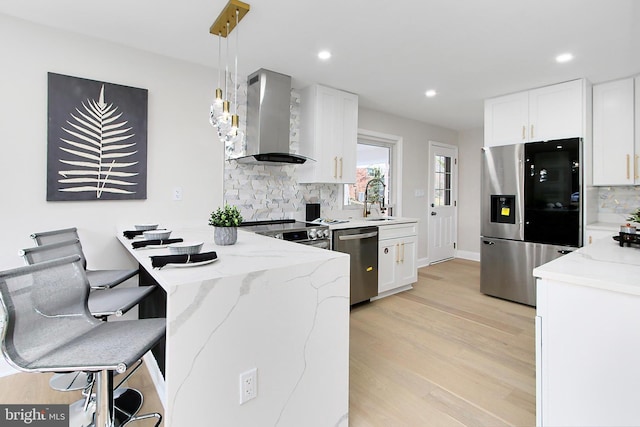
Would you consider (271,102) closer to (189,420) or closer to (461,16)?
(461,16)

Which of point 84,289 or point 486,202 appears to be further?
point 486,202

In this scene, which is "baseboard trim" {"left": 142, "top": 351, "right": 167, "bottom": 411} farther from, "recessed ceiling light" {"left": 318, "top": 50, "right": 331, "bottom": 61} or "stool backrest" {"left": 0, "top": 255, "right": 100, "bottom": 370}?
"recessed ceiling light" {"left": 318, "top": 50, "right": 331, "bottom": 61}

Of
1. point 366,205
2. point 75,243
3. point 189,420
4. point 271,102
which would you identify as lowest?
point 189,420

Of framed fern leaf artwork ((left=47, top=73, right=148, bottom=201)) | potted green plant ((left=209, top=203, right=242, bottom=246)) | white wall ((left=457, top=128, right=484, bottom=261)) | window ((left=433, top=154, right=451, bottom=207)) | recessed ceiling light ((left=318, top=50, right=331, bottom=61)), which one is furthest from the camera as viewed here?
white wall ((left=457, top=128, right=484, bottom=261))

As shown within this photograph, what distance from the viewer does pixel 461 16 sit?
2.16 m

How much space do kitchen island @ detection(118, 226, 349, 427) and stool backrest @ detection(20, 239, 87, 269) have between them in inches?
17.0

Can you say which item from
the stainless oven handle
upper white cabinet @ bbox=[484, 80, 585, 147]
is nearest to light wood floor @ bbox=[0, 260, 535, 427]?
the stainless oven handle

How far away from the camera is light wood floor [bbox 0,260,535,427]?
5.73 ft

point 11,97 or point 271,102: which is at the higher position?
point 271,102

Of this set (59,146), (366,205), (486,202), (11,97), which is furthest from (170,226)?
(486,202)

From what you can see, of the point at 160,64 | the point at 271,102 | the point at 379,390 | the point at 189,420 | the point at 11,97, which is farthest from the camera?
the point at 271,102

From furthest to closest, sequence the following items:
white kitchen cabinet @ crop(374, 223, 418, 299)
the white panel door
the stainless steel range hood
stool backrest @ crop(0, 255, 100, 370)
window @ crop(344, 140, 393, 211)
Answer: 1. the white panel door
2. window @ crop(344, 140, 393, 211)
3. white kitchen cabinet @ crop(374, 223, 418, 299)
4. the stainless steel range hood
5. stool backrest @ crop(0, 255, 100, 370)

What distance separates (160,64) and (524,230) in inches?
160

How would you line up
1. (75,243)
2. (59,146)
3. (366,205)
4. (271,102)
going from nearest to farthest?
(75,243), (59,146), (271,102), (366,205)
